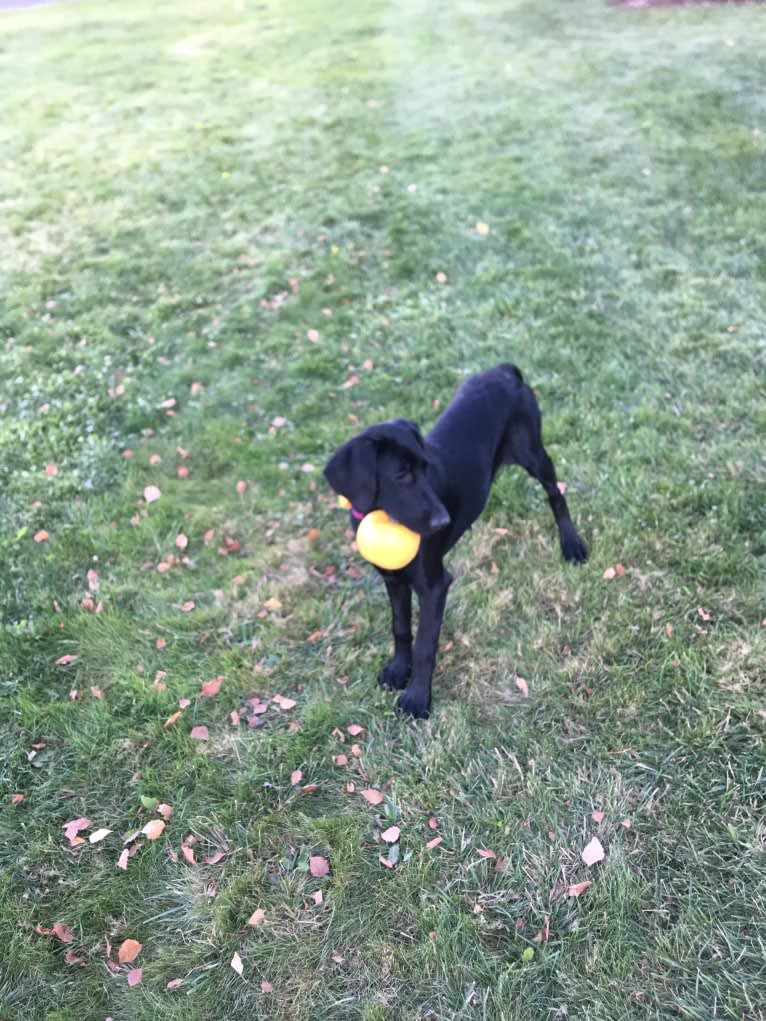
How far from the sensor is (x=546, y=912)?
2.56 meters

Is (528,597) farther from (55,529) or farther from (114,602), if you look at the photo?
(55,529)

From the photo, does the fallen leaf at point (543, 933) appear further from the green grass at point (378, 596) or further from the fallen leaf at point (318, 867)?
the fallen leaf at point (318, 867)

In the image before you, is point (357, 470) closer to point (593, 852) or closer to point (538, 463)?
point (538, 463)

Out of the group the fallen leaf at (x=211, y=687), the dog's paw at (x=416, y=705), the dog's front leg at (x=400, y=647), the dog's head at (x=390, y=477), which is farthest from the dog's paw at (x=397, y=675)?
the dog's head at (x=390, y=477)

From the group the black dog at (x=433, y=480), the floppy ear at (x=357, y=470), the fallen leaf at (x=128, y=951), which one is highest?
the floppy ear at (x=357, y=470)

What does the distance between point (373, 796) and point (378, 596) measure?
1.17 meters

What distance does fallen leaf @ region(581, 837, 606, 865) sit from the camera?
8.80 ft

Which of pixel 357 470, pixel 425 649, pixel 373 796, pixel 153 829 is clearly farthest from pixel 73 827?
pixel 357 470

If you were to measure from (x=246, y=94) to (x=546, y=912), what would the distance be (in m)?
12.9

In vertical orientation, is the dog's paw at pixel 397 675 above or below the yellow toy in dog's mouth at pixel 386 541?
below

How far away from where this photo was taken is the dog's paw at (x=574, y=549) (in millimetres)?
3902

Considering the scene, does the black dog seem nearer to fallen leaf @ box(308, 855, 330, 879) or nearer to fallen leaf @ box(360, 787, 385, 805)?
fallen leaf @ box(360, 787, 385, 805)

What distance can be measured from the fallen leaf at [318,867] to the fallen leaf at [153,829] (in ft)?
2.09

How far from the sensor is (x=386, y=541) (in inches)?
109
